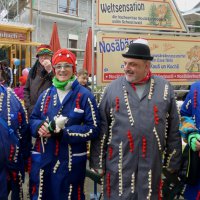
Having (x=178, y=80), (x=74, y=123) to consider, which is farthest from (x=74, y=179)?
(x=178, y=80)

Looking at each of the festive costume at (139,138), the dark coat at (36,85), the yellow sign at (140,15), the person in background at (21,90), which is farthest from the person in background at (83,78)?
the festive costume at (139,138)

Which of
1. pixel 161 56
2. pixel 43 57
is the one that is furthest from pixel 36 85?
pixel 161 56

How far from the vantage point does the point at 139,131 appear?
243 cm

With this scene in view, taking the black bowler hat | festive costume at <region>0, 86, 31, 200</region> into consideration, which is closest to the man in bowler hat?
the black bowler hat

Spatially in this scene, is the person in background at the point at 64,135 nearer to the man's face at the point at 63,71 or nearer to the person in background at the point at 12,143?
the man's face at the point at 63,71

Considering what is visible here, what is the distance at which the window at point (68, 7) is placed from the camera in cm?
1814

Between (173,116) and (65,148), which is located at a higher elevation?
(173,116)

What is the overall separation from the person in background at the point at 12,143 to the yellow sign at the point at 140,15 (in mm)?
1759

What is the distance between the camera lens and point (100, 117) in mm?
2732

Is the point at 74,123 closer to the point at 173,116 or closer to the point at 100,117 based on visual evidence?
the point at 100,117

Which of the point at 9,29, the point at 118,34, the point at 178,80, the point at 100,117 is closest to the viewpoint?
the point at 100,117

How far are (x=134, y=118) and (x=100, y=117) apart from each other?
0.39 meters

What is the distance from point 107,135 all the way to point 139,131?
336 millimetres

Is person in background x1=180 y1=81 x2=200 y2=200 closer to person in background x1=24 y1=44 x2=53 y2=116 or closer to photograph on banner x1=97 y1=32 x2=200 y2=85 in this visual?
photograph on banner x1=97 y1=32 x2=200 y2=85
